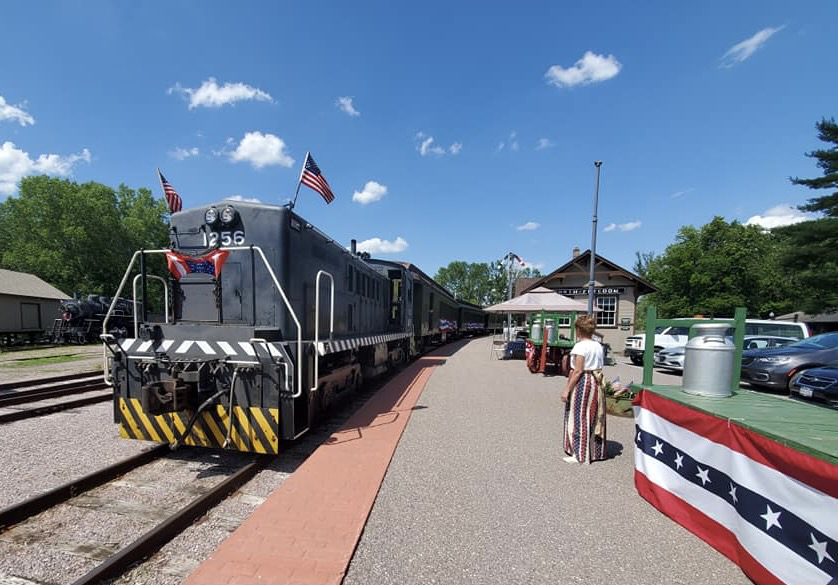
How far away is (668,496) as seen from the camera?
327 centimetres

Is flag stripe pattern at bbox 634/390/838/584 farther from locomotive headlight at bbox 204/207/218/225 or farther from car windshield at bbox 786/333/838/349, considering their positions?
car windshield at bbox 786/333/838/349

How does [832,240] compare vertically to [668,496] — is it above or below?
above

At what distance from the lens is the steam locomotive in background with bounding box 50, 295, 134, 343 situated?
71.3ft

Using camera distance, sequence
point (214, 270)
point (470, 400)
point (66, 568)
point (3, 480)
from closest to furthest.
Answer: point (66, 568) < point (3, 480) < point (214, 270) < point (470, 400)

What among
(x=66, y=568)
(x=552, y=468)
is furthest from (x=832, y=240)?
(x=66, y=568)

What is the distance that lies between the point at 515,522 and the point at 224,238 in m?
4.67

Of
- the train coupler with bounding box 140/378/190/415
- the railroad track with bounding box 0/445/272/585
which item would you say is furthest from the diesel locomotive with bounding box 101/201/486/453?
the railroad track with bounding box 0/445/272/585

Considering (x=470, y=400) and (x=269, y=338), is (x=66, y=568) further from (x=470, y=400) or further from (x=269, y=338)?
(x=470, y=400)

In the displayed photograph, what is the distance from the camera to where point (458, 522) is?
10.3ft

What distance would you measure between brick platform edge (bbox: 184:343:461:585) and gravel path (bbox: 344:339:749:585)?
0.49ft

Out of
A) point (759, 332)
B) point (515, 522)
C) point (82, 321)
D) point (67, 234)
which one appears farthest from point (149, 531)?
point (67, 234)

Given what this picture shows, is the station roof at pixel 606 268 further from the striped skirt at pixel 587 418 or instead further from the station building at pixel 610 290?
the striped skirt at pixel 587 418

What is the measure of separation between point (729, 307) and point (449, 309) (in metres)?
25.2

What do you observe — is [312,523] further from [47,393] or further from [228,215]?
[47,393]
